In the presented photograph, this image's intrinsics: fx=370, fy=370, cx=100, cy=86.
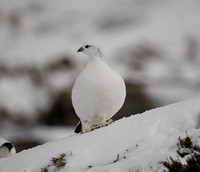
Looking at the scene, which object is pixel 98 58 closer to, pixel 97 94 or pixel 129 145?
pixel 97 94

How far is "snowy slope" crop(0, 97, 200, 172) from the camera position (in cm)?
357

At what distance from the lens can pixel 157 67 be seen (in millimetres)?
23531

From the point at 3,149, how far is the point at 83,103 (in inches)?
124

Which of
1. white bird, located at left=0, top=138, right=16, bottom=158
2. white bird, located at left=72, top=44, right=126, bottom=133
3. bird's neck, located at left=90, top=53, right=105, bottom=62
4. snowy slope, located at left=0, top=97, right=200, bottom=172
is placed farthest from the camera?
white bird, located at left=0, top=138, right=16, bottom=158

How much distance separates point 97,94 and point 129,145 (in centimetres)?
135

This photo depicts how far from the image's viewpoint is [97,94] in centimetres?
512

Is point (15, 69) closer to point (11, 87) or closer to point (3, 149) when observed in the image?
point (11, 87)

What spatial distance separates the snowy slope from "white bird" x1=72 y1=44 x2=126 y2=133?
0.54 metres

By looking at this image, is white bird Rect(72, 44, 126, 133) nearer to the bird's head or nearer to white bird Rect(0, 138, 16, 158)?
the bird's head

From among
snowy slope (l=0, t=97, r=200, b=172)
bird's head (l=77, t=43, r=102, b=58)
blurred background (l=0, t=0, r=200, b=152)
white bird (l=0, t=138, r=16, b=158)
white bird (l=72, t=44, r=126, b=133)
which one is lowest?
snowy slope (l=0, t=97, r=200, b=172)

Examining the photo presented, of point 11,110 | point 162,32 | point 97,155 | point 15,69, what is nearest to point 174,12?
point 162,32

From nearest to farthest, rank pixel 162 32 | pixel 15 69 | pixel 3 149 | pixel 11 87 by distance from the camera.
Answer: pixel 3 149 → pixel 11 87 → pixel 15 69 → pixel 162 32

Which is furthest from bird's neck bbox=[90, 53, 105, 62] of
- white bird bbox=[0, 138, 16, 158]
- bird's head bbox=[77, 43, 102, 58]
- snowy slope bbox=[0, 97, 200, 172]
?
white bird bbox=[0, 138, 16, 158]

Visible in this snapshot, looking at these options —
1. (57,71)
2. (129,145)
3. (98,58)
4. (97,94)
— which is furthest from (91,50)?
(57,71)
